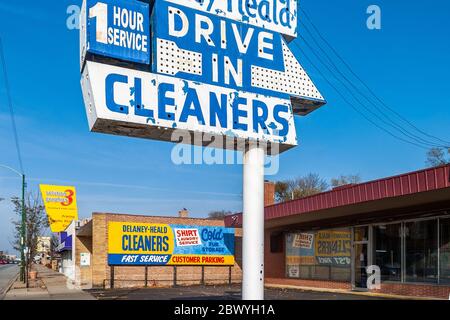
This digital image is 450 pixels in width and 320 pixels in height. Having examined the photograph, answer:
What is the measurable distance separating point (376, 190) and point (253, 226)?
1038 centimetres

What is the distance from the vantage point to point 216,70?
7285 mm

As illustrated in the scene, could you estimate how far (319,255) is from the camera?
24000mm

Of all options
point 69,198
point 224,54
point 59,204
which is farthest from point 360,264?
point 59,204

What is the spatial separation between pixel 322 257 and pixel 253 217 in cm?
1751

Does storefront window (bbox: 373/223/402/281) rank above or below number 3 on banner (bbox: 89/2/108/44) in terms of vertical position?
below

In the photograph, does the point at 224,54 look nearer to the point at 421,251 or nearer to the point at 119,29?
the point at 119,29

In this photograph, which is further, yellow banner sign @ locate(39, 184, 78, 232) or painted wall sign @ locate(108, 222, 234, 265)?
yellow banner sign @ locate(39, 184, 78, 232)

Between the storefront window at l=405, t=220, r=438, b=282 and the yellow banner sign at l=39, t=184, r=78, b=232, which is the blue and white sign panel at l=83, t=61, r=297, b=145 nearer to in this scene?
the storefront window at l=405, t=220, r=438, b=282

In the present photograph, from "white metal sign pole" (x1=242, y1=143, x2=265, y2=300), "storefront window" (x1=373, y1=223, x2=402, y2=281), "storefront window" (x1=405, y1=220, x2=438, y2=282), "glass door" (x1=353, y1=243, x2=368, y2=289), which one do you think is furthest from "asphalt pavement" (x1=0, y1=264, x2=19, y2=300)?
"white metal sign pole" (x1=242, y1=143, x2=265, y2=300)

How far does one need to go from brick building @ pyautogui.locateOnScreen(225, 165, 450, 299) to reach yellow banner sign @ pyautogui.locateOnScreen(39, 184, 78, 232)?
61.1ft

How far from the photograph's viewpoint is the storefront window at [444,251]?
16.3m

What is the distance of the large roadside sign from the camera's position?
6508 mm

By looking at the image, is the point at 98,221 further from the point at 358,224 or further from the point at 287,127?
the point at 287,127
